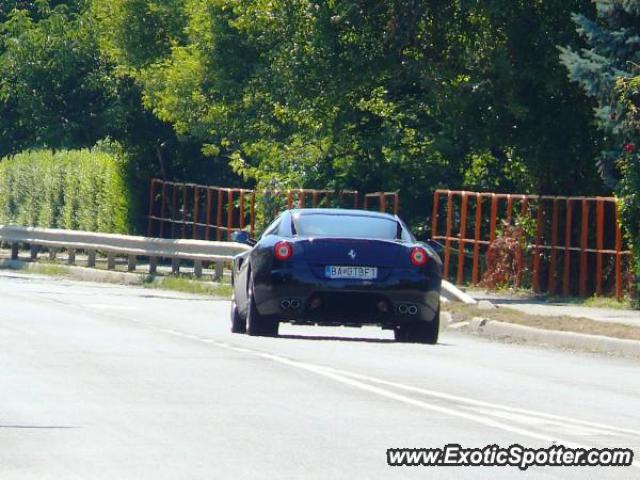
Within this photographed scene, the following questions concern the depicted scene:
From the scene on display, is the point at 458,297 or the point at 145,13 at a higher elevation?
the point at 145,13

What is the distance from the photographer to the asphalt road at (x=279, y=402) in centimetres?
945

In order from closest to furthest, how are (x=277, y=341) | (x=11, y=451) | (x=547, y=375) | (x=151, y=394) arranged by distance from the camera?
(x=11, y=451)
(x=151, y=394)
(x=547, y=375)
(x=277, y=341)

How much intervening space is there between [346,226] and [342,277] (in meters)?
0.88

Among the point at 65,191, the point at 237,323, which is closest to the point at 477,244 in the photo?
the point at 237,323

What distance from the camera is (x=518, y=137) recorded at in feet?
107

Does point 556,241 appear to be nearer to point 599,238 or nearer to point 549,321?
point 599,238

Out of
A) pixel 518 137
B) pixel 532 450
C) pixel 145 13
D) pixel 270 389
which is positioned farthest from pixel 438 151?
pixel 532 450

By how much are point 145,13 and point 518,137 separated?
1337 cm

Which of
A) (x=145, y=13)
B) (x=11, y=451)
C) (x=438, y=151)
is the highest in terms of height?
(x=145, y=13)

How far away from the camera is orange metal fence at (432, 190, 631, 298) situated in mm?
30203

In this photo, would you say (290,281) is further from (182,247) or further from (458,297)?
(182,247)

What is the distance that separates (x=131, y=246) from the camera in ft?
125

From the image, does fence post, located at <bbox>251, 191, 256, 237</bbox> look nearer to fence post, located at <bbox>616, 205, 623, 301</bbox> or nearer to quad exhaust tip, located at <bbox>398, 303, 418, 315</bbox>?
fence post, located at <bbox>616, 205, 623, 301</bbox>

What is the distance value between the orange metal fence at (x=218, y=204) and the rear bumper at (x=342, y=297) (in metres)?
17.1
